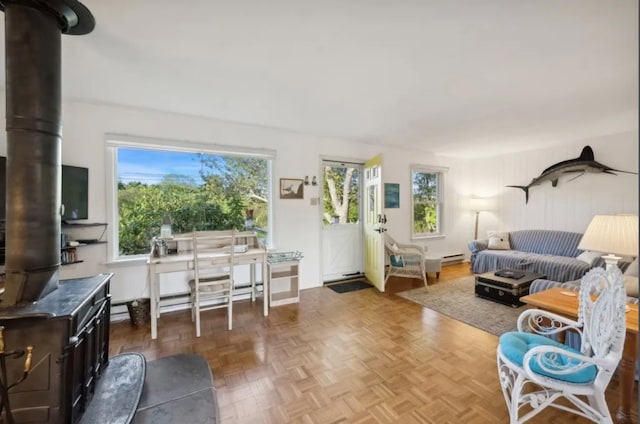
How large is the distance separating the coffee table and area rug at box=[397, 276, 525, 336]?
0.24 ft

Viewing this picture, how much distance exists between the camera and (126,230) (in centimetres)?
331

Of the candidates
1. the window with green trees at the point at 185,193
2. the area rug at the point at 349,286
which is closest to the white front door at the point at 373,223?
the area rug at the point at 349,286

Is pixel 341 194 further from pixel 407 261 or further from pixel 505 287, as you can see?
pixel 505 287

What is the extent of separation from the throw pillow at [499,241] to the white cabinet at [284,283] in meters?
3.74

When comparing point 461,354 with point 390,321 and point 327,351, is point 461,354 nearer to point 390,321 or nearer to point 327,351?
point 390,321

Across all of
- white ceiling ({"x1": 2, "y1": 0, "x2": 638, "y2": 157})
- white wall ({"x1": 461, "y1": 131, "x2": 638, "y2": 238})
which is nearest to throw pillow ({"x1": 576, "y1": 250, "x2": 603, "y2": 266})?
white wall ({"x1": 461, "y1": 131, "x2": 638, "y2": 238})

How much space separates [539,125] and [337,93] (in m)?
2.90

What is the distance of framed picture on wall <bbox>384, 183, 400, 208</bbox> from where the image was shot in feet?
17.1

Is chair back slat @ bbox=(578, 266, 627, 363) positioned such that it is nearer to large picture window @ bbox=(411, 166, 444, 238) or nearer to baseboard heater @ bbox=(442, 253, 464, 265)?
large picture window @ bbox=(411, 166, 444, 238)

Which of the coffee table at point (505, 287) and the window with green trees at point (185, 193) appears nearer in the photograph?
the window with green trees at point (185, 193)

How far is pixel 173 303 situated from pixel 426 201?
15.5 ft

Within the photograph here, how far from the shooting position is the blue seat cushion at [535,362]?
4.97 feet

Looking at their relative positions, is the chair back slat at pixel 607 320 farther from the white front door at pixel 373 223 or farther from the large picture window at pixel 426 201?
the large picture window at pixel 426 201

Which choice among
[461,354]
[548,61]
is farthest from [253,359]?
[548,61]
